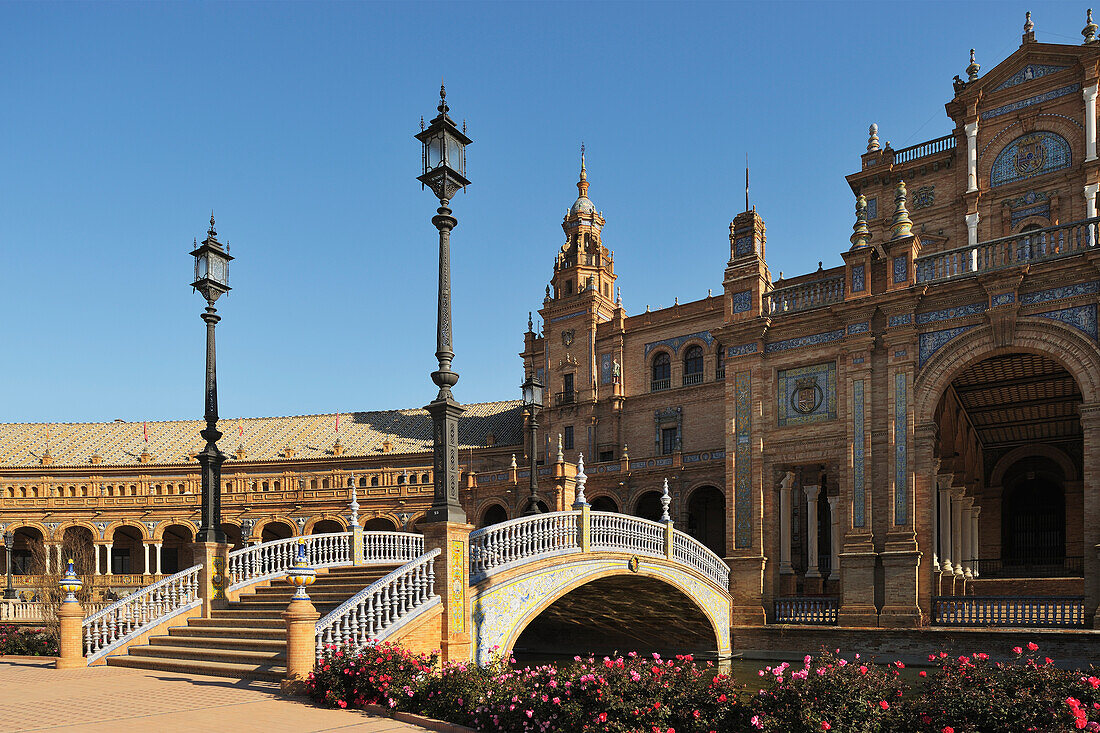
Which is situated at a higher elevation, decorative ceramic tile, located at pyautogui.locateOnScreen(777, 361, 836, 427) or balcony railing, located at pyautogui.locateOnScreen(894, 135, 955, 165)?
balcony railing, located at pyautogui.locateOnScreen(894, 135, 955, 165)

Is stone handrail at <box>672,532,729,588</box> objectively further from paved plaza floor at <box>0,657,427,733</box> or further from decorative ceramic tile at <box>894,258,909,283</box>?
paved plaza floor at <box>0,657,427,733</box>

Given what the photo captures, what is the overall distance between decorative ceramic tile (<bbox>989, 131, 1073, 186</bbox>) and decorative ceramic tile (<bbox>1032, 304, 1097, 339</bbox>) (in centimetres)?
1194

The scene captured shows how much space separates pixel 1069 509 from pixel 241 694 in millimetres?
28964

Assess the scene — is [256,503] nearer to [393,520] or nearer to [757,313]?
[393,520]

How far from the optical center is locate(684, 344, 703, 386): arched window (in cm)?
4766

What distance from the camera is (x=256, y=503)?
186 feet

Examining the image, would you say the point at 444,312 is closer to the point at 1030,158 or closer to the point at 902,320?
the point at 902,320

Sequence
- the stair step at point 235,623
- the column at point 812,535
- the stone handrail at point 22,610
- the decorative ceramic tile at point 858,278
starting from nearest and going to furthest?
1. the stair step at point 235,623
2. the decorative ceramic tile at point 858,278
3. the column at point 812,535
4. the stone handrail at point 22,610

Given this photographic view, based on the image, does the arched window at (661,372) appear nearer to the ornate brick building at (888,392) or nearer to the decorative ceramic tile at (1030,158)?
the ornate brick building at (888,392)

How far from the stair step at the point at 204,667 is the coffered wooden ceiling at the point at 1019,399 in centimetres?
1965

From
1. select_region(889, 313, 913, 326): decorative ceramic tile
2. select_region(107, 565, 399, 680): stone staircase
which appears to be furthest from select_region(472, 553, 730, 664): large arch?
select_region(889, 313, 913, 326): decorative ceramic tile

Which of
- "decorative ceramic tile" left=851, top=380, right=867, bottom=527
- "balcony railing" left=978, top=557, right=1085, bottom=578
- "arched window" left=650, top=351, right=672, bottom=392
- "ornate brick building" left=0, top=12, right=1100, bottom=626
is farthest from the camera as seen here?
"arched window" left=650, top=351, right=672, bottom=392

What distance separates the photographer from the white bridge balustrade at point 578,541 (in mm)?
16516

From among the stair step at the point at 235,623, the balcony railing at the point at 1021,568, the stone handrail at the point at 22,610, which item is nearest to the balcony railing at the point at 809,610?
the balcony railing at the point at 1021,568
